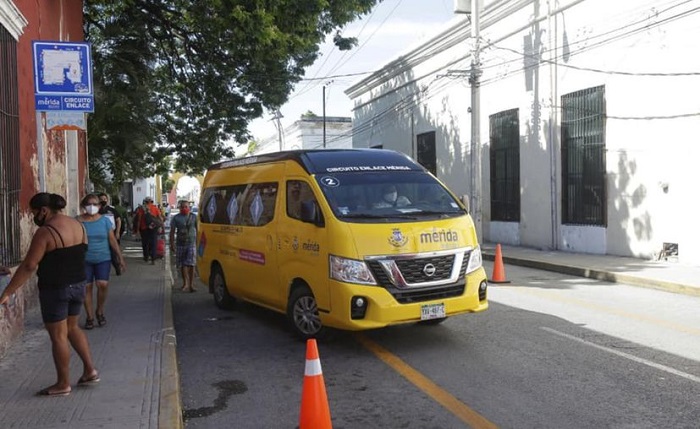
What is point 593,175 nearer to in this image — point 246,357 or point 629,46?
point 629,46

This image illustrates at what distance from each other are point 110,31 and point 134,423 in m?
16.0

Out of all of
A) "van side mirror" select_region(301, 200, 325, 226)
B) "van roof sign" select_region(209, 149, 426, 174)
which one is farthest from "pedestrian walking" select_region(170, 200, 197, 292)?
"van side mirror" select_region(301, 200, 325, 226)

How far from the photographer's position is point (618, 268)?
1293cm

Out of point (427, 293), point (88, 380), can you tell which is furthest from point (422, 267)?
point (88, 380)

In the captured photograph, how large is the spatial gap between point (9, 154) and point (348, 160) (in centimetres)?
421

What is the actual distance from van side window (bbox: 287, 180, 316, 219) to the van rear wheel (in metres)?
2.55

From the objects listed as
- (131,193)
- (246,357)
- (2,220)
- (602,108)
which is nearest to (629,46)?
(602,108)

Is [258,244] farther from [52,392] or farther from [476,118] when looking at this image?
[476,118]

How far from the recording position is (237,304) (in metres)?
10.2

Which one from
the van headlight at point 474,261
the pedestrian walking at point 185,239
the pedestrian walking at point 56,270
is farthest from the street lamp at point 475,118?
the pedestrian walking at point 56,270

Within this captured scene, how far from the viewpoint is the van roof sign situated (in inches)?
293

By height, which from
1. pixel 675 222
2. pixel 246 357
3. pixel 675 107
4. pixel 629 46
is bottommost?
pixel 246 357

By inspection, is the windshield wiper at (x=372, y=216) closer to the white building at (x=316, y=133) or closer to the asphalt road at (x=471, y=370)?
the asphalt road at (x=471, y=370)

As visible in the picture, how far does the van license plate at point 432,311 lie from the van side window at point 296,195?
1.74 metres
